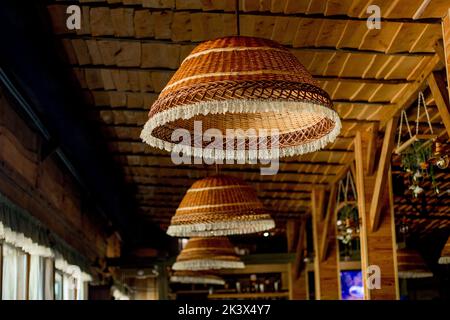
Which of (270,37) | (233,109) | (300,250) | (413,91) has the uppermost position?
(270,37)

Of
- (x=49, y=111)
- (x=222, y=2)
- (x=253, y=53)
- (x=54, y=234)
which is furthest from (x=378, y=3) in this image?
(x=54, y=234)

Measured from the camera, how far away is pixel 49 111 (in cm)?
617

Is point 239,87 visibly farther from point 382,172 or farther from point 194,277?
point 194,277

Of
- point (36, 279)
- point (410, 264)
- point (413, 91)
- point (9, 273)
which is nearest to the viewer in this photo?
point (9, 273)

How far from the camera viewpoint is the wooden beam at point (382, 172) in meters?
7.94

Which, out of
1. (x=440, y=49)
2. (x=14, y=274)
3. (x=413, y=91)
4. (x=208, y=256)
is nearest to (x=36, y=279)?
(x=14, y=274)

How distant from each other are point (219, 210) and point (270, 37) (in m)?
1.53

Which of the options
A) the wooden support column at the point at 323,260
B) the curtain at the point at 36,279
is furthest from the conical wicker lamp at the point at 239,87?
the wooden support column at the point at 323,260

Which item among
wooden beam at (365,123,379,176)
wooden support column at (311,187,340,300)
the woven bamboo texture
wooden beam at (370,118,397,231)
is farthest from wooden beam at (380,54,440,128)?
wooden support column at (311,187,340,300)

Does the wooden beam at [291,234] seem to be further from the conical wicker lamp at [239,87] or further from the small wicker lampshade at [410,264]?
the conical wicker lamp at [239,87]

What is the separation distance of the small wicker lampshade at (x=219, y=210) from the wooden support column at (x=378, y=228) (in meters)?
2.99

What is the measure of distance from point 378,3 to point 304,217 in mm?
9519

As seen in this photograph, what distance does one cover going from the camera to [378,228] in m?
8.70
